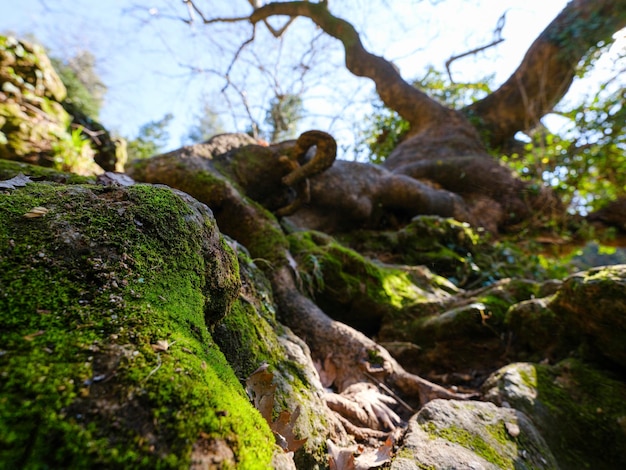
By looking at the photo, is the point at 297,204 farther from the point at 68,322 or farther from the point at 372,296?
the point at 68,322

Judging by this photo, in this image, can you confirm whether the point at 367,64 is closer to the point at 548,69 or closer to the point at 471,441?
the point at 548,69

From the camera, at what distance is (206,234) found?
126cm

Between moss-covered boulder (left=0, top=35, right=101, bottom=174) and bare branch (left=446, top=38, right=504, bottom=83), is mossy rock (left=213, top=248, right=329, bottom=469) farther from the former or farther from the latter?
bare branch (left=446, top=38, right=504, bottom=83)

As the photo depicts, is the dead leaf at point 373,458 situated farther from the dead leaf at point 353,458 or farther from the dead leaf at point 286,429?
the dead leaf at point 286,429

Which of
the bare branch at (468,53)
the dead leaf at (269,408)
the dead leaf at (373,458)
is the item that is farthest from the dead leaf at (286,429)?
the bare branch at (468,53)

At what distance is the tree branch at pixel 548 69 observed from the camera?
23.0 ft

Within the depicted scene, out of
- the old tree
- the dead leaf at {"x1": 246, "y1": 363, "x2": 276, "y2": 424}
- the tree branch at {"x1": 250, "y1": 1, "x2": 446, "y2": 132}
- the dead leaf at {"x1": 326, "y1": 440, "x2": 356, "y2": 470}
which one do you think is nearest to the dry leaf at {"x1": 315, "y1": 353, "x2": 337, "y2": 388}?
the old tree

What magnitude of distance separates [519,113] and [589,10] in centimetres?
247

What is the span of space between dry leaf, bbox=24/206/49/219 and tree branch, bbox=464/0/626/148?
747cm

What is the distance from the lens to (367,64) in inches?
352

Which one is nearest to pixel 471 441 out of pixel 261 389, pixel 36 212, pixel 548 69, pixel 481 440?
pixel 481 440

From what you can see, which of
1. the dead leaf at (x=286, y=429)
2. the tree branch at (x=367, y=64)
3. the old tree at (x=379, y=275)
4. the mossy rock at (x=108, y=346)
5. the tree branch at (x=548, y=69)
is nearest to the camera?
the mossy rock at (x=108, y=346)

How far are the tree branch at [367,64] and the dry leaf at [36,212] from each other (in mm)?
9410

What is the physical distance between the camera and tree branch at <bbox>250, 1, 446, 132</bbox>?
28.7 feet
